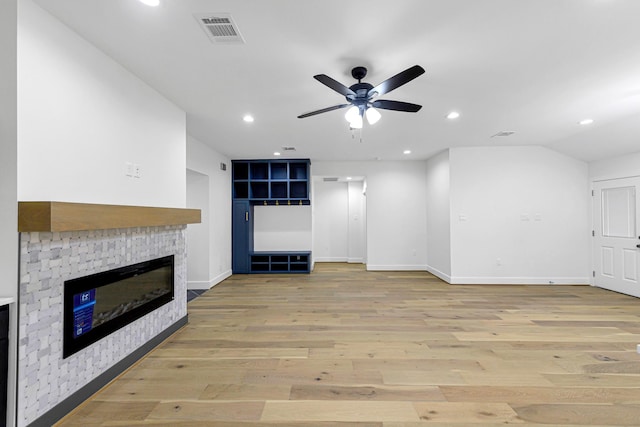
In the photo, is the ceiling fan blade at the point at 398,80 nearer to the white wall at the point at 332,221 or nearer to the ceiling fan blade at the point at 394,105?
the ceiling fan blade at the point at 394,105

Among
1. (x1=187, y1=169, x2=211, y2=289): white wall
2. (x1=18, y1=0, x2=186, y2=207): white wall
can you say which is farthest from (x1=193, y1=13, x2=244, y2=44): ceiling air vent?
(x1=187, y1=169, x2=211, y2=289): white wall

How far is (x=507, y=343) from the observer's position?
2.95 meters

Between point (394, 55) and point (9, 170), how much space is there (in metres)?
2.62

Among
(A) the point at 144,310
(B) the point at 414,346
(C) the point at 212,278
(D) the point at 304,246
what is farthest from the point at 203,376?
(D) the point at 304,246

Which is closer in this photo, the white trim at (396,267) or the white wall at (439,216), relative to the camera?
the white wall at (439,216)

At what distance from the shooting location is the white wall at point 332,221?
8.48 metres

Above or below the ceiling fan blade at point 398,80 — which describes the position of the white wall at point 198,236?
below

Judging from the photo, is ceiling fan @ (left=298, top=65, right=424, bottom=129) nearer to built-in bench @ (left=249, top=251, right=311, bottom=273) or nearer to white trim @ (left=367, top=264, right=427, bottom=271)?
built-in bench @ (left=249, top=251, right=311, bottom=273)

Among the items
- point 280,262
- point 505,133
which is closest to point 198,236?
point 280,262

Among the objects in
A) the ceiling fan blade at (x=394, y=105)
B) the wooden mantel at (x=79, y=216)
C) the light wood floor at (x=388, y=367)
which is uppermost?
the ceiling fan blade at (x=394, y=105)

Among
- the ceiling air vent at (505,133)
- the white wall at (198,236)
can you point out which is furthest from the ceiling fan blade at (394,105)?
the white wall at (198,236)

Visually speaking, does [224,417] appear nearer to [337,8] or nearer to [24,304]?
[24,304]

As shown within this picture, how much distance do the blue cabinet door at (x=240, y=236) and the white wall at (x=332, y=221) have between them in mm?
2404

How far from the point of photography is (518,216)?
5.49 metres
